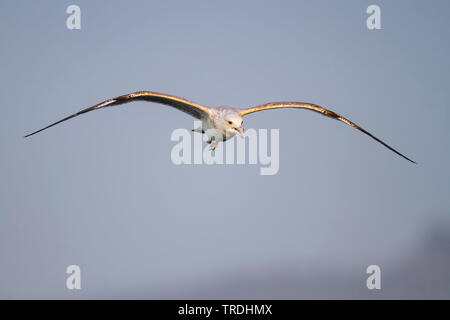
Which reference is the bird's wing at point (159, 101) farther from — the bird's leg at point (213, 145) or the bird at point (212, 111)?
the bird's leg at point (213, 145)

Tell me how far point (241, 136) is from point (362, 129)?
16.0ft

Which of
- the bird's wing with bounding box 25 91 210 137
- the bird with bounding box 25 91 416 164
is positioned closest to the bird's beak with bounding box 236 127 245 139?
the bird with bounding box 25 91 416 164

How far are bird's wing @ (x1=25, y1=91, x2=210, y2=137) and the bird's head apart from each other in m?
0.60

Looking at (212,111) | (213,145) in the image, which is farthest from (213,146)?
(212,111)

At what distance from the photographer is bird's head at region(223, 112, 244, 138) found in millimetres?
18109

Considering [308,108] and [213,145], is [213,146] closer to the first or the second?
[213,145]

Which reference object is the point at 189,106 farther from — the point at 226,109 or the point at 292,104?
the point at 292,104

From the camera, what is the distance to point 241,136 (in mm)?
18156

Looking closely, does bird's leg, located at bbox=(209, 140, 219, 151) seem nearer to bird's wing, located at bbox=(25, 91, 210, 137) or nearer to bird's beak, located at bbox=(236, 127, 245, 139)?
bird's wing, located at bbox=(25, 91, 210, 137)

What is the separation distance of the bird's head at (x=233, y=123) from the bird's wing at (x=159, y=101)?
605 millimetres

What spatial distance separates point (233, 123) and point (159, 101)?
2172 mm

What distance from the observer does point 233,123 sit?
18125 millimetres

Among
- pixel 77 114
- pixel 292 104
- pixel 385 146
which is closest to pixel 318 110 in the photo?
pixel 292 104

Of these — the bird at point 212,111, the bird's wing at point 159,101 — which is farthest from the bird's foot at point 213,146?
the bird's wing at point 159,101
